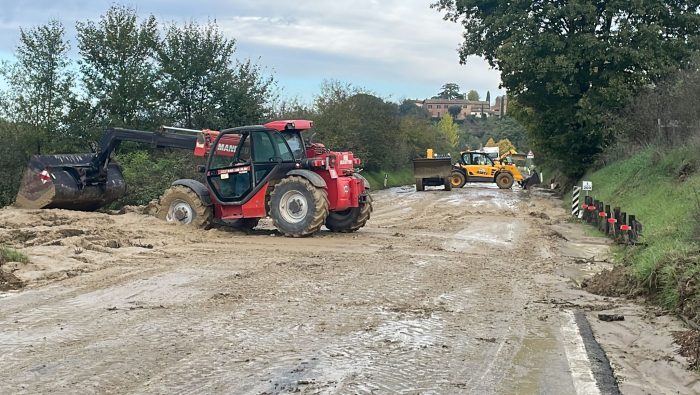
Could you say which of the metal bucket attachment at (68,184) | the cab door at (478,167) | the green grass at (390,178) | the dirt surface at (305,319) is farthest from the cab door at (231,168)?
the cab door at (478,167)

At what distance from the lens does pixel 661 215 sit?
16656mm

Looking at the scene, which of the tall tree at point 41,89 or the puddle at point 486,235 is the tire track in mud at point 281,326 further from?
the tall tree at point 41,89

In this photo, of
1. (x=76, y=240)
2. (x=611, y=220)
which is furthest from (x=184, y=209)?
(x=611, y=220)

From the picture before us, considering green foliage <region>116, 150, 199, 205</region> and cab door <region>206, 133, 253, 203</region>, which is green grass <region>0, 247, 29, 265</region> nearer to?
cab door <region>206, 133, 253, 203</region>

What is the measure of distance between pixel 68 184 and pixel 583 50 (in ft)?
74.5

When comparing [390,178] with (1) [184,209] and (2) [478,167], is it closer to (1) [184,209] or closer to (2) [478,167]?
(2) [478,167]

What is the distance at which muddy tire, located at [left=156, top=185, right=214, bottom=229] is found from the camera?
16688mm

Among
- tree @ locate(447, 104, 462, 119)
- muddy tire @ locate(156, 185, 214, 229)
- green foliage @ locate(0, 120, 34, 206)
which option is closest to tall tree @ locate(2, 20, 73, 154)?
green foliage @ locate(0, 120, 34, 206)

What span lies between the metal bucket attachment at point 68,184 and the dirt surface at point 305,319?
271 cm

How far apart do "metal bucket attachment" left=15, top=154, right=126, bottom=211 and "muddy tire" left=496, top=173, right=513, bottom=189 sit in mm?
30904

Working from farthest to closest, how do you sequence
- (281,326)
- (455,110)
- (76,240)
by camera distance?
1. (455,110)
2. (76,240)
3. (281,326)

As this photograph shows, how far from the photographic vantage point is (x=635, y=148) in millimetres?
30406

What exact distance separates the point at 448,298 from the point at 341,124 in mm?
37598

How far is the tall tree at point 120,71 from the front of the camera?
Result: 3097cm
